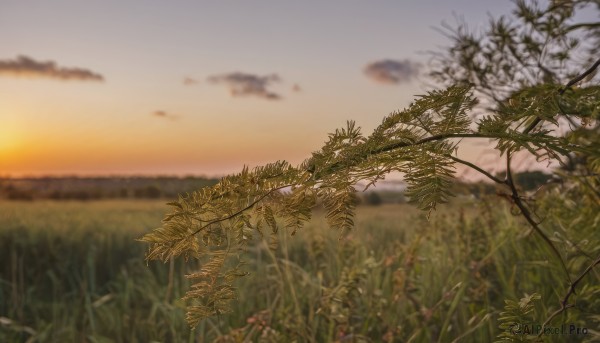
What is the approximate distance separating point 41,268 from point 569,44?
5.92 meters

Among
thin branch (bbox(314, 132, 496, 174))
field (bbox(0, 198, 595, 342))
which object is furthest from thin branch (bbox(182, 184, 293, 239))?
field (bbox(0, 198, 595, 342))

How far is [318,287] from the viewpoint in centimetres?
379

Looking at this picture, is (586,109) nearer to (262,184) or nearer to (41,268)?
(262,184)

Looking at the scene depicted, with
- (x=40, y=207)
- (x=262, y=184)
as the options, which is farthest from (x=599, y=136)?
(x=40, y=207)

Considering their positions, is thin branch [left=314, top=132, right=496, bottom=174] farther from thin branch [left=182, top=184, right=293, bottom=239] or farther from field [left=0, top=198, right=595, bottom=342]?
field [left=0, top=198, right=595, bottom=342]

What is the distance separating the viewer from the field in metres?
3.11

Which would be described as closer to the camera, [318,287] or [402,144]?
[402,144]

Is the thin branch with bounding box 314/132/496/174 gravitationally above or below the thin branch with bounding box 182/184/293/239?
above

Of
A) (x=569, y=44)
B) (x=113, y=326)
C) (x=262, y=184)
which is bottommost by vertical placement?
(x=113, y=326)

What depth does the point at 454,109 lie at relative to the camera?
1.26m

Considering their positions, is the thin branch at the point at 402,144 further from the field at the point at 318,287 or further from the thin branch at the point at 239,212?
the field at the point at 318,287

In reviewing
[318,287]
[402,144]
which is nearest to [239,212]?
[402,144]

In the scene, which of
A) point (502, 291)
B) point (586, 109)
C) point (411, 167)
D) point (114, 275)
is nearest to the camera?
point (411, 167)

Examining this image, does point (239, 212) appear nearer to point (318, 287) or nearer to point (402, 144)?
point (402, 144)
